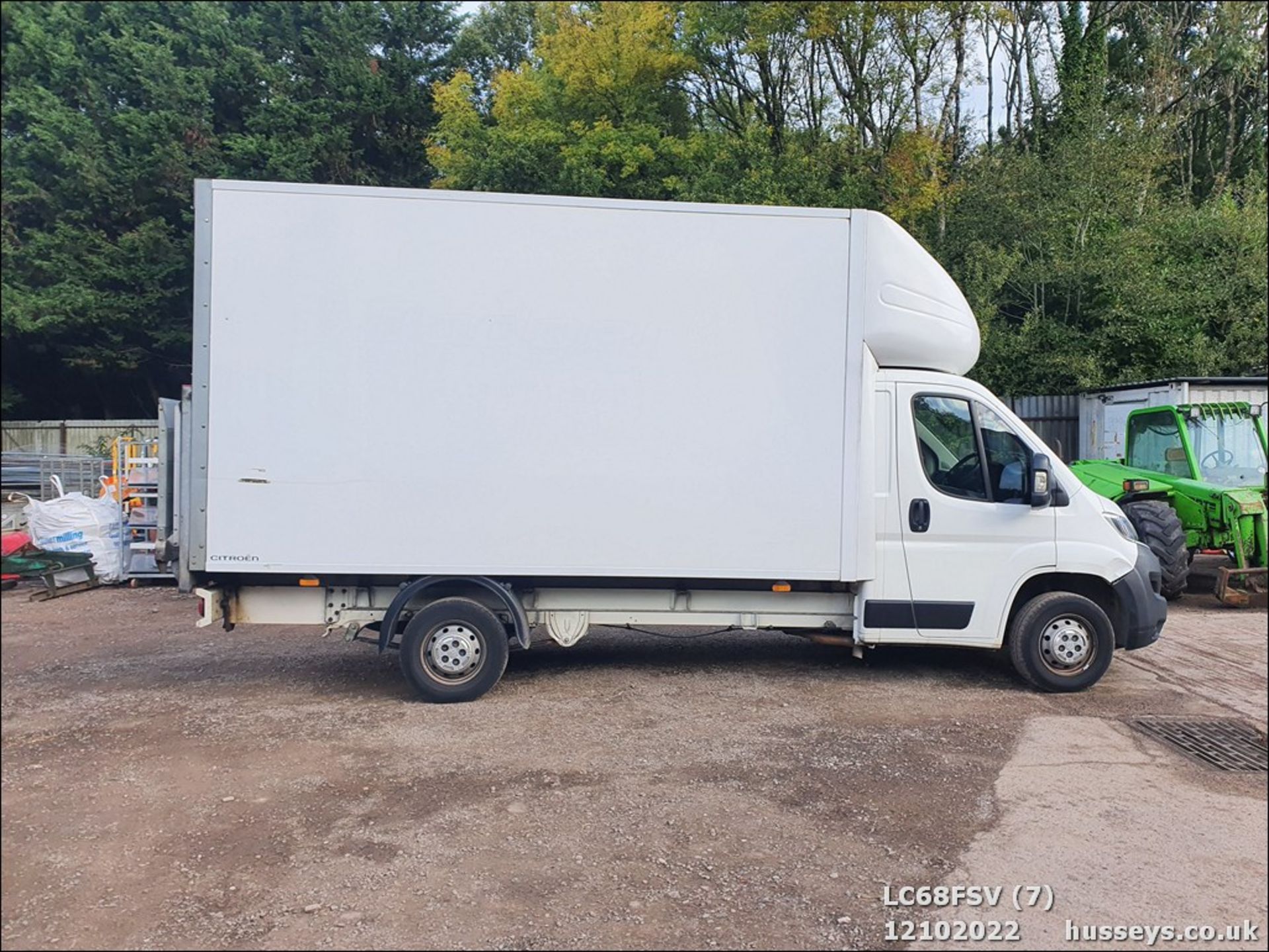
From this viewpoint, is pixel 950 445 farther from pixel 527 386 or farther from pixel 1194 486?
pixel 1194 486

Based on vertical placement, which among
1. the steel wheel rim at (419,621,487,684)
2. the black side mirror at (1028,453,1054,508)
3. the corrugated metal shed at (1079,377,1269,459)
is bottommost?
the steel wheel rim at (419,621,487,684)

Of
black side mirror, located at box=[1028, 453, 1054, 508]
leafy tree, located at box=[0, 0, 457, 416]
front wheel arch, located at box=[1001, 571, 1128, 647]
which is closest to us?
black side mirror, located at box=[1028, 453, 1054, 508]

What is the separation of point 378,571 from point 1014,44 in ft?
75.0

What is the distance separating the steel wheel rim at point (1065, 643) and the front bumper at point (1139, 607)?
0.29 m

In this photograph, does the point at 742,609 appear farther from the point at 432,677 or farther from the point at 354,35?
the point at 354,35

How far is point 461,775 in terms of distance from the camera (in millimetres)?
5105

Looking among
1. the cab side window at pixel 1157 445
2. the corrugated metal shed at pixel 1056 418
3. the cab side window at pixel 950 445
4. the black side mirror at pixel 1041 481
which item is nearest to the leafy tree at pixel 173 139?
the cab side window at pixel 950 445

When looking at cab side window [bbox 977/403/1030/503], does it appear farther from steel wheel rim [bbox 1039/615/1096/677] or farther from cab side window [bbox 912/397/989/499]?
steel wheel rim [bbox 1039/615/1096/677]

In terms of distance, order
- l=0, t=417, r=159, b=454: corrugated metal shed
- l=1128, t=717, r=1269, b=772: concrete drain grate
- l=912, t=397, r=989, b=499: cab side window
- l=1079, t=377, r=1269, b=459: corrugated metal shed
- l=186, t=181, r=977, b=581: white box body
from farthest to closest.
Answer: l=0, t=417, r=159, b=454: corrugated metal shed
l=1079, t=377, r=1269, b=459: corrugated metal shed
l=912, t=397, r=989, b=499: cab side window
l=186, t=181, r=977, b=581: white box body
l=1128, t=717, r=1269, b=772: concrete drain grate

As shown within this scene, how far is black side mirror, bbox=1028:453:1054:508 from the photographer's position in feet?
21.5

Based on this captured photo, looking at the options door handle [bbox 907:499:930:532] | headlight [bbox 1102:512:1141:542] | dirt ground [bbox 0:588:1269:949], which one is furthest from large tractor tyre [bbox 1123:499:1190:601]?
door handle [bbox 907:499:930:532]

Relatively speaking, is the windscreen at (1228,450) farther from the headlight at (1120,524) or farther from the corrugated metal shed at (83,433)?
the corrugated metal shed at (83,433)

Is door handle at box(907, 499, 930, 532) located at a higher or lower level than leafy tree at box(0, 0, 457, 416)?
lower

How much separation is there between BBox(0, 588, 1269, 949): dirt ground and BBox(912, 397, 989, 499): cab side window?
5.19ft
